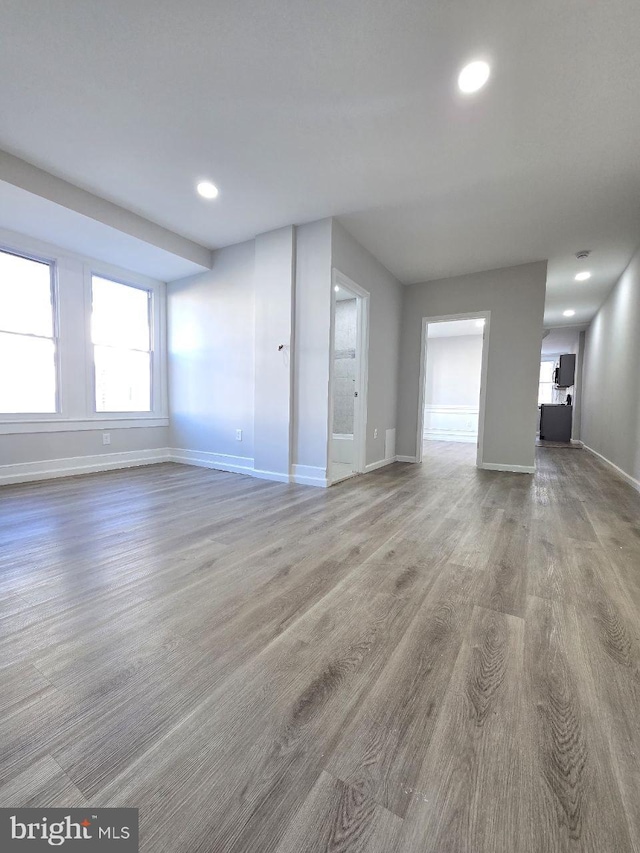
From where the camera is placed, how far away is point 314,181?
2.79 metres

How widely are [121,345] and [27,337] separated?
0.97m

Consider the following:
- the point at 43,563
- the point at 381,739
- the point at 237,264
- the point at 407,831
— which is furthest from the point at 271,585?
the point at 237,264

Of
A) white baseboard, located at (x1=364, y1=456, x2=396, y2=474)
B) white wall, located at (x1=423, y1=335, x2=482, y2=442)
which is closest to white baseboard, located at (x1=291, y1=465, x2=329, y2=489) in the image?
white baseboard, located at (x1=364, y1=456, x2=396, y2=474)

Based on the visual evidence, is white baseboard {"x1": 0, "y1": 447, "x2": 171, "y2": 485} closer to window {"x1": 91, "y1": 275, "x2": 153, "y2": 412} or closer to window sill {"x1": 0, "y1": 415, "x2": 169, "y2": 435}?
window sill {"x1": 0, "y1": 415, "x2": 169, "y2": 435}

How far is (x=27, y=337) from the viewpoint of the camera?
360 centimetres

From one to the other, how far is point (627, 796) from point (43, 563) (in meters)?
2.33

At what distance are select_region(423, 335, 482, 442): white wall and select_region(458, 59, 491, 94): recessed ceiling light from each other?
6566mm

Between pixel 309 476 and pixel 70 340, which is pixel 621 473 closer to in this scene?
pixel 309 476

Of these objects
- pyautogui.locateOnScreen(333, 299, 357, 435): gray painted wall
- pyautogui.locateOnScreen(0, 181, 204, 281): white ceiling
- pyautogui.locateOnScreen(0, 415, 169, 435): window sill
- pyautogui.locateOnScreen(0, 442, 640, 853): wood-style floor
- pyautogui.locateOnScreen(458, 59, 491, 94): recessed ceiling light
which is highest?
pyautogui.locateOnScreen(458, 59, 491, 94): recessed ceiling light

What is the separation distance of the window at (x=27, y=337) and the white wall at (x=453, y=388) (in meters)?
7.13

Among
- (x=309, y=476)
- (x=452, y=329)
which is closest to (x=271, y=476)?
(x=309, y=476)

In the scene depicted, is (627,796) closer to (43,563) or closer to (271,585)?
(271,585)

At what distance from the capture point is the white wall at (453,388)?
8.27 meters

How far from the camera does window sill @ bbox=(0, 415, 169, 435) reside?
11.5 ft
